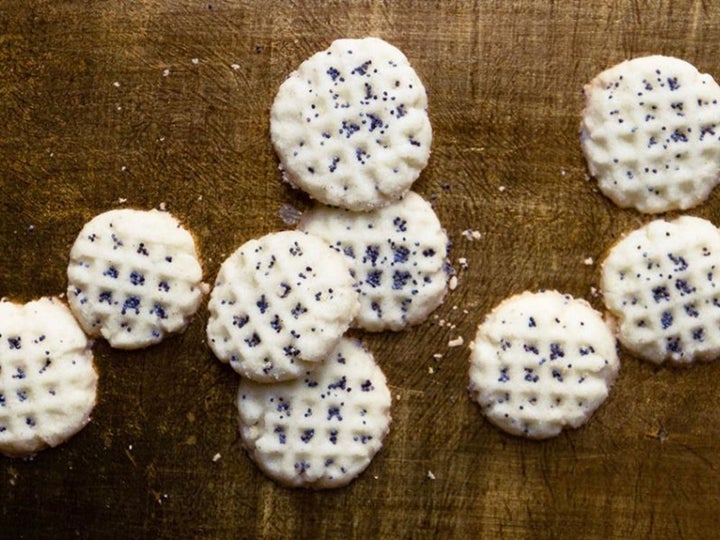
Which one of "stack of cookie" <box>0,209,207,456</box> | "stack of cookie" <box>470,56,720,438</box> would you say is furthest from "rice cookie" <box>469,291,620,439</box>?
"stack of cookie" <box>0,209,207,456</box>

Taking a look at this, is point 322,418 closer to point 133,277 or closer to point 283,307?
point 283,307

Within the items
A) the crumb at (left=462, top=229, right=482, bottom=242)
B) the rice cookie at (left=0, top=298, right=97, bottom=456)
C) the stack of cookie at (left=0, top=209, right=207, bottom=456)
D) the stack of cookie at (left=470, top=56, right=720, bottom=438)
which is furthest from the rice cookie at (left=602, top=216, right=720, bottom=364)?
the rice cookie at (left=0, top=298, right=97, bottom=456)

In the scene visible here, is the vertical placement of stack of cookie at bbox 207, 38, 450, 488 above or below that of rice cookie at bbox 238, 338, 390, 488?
above

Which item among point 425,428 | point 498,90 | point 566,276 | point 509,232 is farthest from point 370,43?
point 425,428

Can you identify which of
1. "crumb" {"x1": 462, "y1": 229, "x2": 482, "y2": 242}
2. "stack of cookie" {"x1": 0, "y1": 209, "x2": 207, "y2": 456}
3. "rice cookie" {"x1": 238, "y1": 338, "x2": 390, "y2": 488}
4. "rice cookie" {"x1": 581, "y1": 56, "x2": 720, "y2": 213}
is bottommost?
"rice cookie" {"x1": 238, "y1": 338, "x2": 390, "y2": 488}

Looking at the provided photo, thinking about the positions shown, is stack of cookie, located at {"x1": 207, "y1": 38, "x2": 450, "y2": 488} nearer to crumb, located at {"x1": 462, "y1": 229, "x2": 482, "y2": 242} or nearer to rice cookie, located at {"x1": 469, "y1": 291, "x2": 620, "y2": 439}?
crumb, located at {"x1": 462, "y1": 229, "x2": 482, "y2": 242}

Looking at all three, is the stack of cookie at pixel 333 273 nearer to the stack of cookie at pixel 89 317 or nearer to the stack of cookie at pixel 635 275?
the stack of cookie at pixel 89 317

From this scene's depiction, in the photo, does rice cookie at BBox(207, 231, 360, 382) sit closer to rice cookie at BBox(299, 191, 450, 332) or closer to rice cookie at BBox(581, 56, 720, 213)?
rice cookie at BBox(299, 191, 450, 332)

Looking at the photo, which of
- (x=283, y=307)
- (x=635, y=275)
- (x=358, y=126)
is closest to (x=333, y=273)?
(x=283, y=307)
